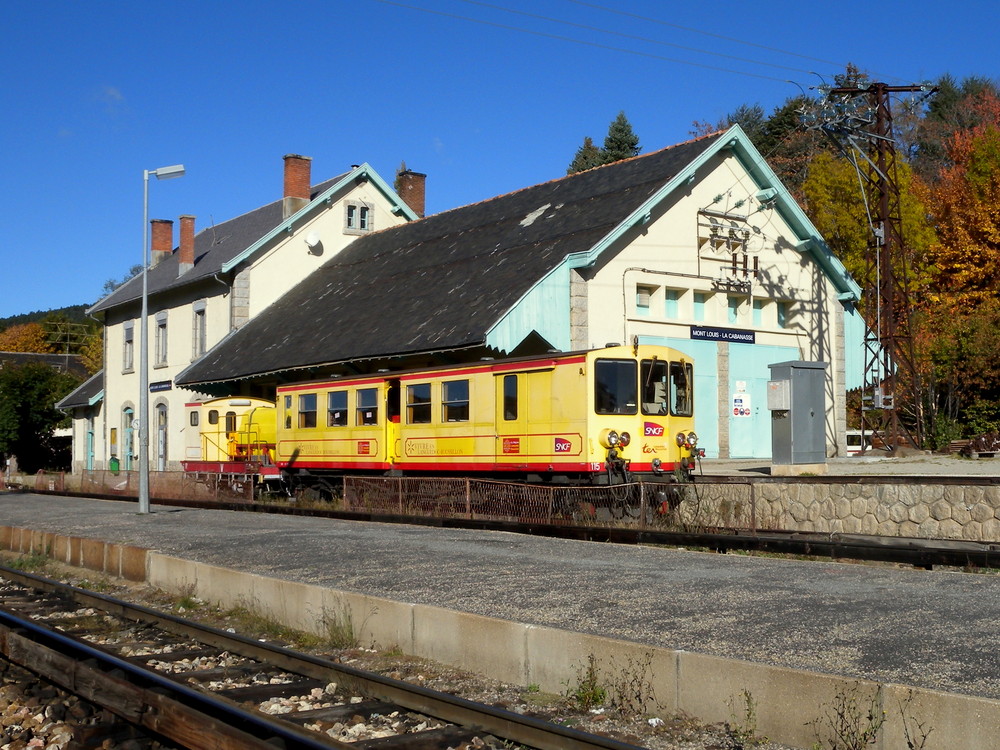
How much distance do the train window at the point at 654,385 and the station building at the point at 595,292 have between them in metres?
5.61

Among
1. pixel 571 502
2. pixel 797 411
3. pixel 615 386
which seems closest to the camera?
pixel 571 502

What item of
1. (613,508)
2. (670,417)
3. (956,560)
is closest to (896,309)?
(670,417)

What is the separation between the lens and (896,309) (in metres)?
39.7

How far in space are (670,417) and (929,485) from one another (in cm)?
499

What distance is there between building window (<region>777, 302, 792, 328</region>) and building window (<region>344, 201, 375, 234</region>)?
17.1m

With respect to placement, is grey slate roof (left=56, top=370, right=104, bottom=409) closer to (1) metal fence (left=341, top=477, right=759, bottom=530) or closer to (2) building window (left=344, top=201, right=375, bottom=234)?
(2) building window (left=344, top=201, right=375, bottom=234)

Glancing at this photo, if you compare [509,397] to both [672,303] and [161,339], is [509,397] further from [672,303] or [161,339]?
[161,339]

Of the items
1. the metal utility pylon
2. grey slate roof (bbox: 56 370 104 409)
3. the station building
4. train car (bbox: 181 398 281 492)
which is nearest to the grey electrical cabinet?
the station building

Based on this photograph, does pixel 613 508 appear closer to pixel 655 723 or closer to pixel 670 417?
pixel 670 417

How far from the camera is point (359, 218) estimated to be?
43188 millimetres

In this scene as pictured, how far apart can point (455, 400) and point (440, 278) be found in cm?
1046

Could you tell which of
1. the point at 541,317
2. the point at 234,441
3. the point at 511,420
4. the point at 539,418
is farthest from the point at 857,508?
the point at 234,441

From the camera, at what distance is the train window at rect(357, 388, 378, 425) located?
23.9 m

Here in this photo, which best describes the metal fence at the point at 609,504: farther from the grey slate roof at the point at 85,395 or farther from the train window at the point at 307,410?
the grey slate roof at the point at 85,395
